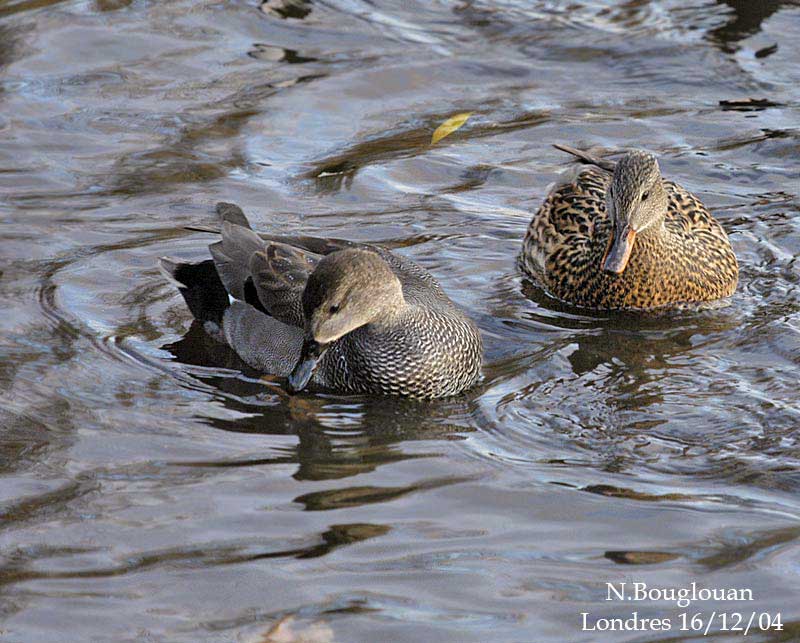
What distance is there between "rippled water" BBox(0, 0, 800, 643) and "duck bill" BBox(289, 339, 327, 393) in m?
0.17

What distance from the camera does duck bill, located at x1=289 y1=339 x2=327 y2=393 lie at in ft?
22.2

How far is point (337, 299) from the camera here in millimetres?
6707

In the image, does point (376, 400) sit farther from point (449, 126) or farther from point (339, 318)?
point (449, 126)

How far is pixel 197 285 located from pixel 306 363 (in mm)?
1362

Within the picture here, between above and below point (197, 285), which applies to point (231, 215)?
above

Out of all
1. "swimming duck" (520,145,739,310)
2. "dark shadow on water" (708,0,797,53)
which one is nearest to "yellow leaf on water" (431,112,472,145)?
"swimming duck" (520,145,739,310)

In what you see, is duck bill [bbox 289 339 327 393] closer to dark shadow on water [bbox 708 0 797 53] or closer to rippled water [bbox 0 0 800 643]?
rippled water [bbox 0 0 800 643]

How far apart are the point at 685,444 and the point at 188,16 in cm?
773

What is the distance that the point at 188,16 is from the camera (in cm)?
1259

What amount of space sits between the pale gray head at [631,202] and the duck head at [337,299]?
1.67m

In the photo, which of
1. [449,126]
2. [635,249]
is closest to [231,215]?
[635,249]

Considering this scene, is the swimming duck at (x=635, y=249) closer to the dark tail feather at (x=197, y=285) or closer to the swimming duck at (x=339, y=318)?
the swimming duck at (x=339, y=318)

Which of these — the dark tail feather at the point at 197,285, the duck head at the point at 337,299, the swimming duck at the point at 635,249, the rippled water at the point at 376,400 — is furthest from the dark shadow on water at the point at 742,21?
the duck head at the point at 337,299

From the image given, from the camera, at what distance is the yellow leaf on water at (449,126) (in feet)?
34.3
